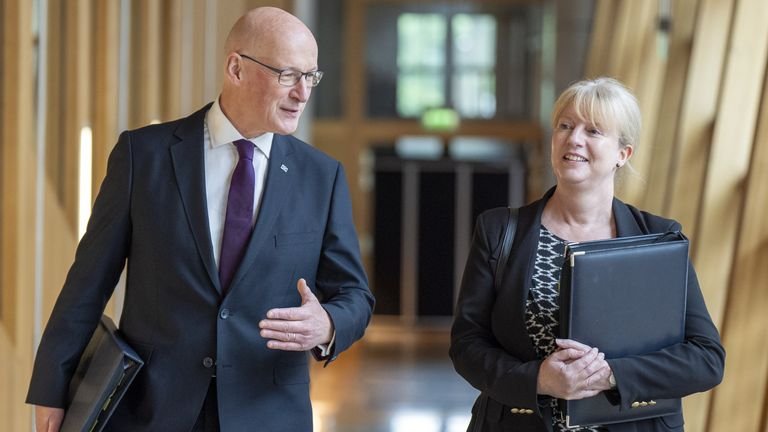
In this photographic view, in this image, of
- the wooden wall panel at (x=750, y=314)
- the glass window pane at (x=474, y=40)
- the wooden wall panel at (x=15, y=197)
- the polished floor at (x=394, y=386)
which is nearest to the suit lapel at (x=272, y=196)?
the wooden wall panel at (x=15, y=197)

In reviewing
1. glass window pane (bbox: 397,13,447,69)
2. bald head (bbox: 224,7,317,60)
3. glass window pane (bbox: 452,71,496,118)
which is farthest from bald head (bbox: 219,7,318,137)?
glass window pane (bbox: 397,13,447,69)

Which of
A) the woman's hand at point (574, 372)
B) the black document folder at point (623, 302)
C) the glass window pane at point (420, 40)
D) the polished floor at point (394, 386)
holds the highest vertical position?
the black document folder at point (623, 302)

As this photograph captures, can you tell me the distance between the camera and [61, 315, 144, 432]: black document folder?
3.24 m

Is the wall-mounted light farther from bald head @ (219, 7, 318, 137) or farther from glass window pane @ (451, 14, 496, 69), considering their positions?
glass window pane @ (451, 14, 496, 69)

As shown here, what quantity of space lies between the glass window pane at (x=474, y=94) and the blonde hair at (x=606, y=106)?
51.9ft

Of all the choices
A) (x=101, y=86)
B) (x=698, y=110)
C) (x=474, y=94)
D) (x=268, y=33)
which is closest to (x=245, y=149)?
(x=268, y=33)

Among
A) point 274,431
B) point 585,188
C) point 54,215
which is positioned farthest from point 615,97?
point 54,215

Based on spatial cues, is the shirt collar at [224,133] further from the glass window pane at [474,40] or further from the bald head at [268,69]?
the glass window pane at [474,40]

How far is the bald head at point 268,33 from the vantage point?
3346 millimetres

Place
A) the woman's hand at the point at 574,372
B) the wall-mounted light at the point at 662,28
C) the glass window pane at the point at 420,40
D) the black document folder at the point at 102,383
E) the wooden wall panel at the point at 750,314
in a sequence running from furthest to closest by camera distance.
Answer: the glass window pane at the point at 420,40 → the wall-mounted light at the point at 662,28 → the wooden wall panel at the point at 750,314 → the black document folder at the point at 102,383 → the woman's hand at the point at 574,372

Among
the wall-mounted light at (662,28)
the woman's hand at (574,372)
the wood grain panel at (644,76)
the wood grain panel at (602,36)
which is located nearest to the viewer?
the woman's hand at (574,372)

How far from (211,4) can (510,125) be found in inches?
387

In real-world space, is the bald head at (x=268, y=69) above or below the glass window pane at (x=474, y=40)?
above

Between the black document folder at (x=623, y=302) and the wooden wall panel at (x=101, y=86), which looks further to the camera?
the wooden wall panel at (x=101, y=86)
